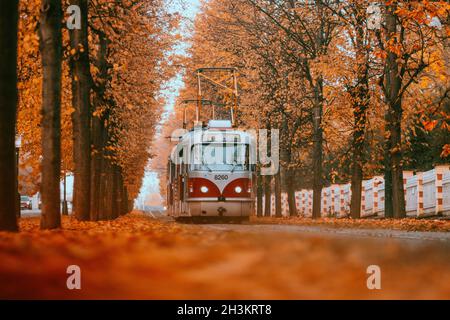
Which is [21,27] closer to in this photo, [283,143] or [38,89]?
[38,89]

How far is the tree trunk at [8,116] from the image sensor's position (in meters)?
10.0

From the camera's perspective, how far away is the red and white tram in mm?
26438

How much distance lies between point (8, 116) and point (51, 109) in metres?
3.84

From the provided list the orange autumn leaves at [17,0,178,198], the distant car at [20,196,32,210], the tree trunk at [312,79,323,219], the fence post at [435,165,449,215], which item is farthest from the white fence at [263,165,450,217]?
the distant car at [20,196,32,210]

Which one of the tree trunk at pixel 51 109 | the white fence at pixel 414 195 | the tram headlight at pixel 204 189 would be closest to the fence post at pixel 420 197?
the white fence at pixel 414 195

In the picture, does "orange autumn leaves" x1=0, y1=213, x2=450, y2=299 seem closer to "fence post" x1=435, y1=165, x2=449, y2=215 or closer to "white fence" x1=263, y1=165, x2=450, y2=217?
"fence post" x1=435, y1=165, x2=449, y2=215

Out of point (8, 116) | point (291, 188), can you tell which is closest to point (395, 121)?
point (291, 188)

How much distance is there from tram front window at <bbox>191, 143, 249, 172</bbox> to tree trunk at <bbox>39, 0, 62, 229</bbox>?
12907 mm

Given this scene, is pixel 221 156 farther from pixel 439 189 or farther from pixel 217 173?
pixel 439 189

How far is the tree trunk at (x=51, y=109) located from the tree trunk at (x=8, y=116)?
11.5ft

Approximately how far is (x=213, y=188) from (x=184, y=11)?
592cm

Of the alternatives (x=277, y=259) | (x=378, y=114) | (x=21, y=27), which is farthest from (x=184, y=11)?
(x=277, y=259)
